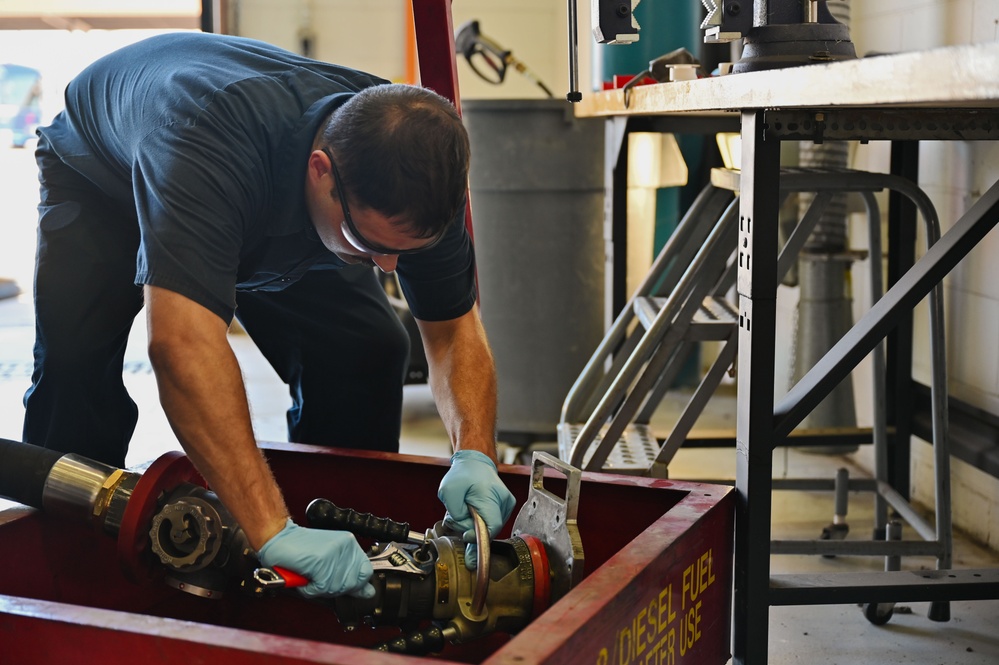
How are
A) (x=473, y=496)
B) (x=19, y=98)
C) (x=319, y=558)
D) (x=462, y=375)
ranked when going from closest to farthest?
(x=319, y=558) < (x=473, y=496) < (x=462, y=375) < (x=19, y=98)

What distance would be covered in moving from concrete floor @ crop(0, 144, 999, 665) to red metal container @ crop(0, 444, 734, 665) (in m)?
0.61

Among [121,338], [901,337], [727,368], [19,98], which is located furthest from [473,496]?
[19,98]

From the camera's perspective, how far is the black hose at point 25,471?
1342mm

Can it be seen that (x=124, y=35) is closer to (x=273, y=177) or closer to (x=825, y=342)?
(x=825, y=342)

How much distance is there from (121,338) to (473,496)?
71 centimetres

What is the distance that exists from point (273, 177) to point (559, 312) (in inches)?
69.6

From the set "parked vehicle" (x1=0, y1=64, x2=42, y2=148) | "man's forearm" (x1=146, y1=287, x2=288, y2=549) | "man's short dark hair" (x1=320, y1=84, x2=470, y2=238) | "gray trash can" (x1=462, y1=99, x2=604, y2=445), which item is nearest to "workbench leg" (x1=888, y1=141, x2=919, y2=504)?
"gray trash can" (x1=462, y1=99, x2=604, y2=445)

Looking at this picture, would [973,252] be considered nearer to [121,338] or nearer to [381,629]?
[381,629]

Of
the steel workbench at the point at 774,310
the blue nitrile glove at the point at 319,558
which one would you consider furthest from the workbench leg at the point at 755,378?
the blue nitrile glove at the point at 319,558

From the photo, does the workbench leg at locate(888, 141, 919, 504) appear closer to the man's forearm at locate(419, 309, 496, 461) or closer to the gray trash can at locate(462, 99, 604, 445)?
the gray trash can at locate(462, 99, 604, 445)

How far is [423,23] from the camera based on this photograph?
186cm

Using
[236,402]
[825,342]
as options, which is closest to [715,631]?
[236,402]

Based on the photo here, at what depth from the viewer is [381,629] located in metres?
1.53

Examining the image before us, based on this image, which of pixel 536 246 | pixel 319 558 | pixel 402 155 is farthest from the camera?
pixel 536 246
